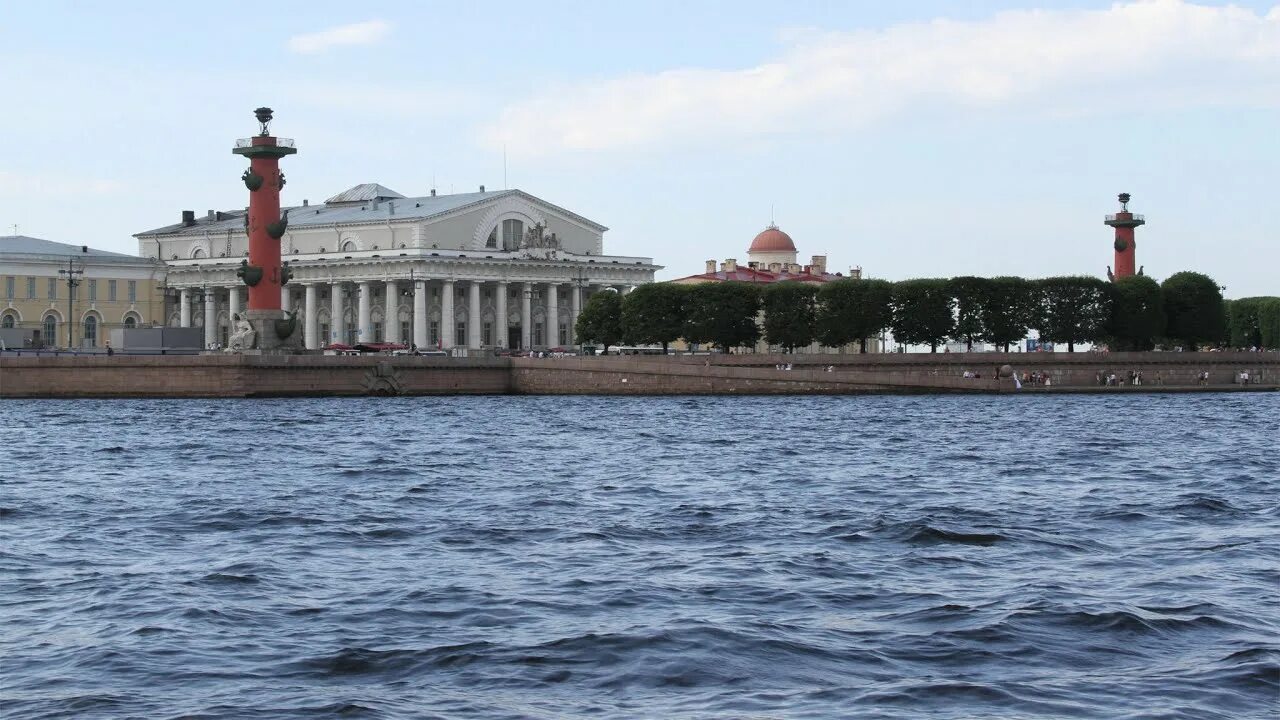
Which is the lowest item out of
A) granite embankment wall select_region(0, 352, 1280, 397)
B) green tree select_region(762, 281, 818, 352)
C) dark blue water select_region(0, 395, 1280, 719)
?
dark blue water select_region(0, 395, 1280, 719)

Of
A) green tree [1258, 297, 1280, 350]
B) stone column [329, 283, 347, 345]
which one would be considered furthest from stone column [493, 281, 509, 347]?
green tree [1258, 297, 1280, 350]

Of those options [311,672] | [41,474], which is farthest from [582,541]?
[41,474]

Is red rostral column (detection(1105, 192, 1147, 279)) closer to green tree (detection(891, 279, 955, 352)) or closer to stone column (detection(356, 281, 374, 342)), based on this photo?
green tree (detection(891, 279, 955, 352))

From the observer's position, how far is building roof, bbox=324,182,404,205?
93125 mm

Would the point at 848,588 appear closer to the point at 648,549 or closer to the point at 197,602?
the point at 648,549

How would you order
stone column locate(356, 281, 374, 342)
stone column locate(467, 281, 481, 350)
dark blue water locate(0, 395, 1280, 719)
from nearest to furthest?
1. dark blue water locate(0, 395, 1280, 719)
2. stone column locate(356, 281, 374, 342)
3. stone column locate(467, 281, 481, 350)

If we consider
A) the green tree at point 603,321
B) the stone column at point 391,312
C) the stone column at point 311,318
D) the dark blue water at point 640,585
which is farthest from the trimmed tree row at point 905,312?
the dark blue water at point 640,585

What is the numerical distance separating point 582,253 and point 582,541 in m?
74.5

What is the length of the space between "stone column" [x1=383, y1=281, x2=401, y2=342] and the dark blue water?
179ft

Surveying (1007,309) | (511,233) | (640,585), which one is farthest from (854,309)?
(640,585)

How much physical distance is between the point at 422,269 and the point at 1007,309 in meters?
27.1

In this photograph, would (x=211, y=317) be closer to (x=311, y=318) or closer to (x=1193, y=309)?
(x=311, y=318)

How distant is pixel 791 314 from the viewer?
7106 centimetres

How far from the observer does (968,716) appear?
396 inches
